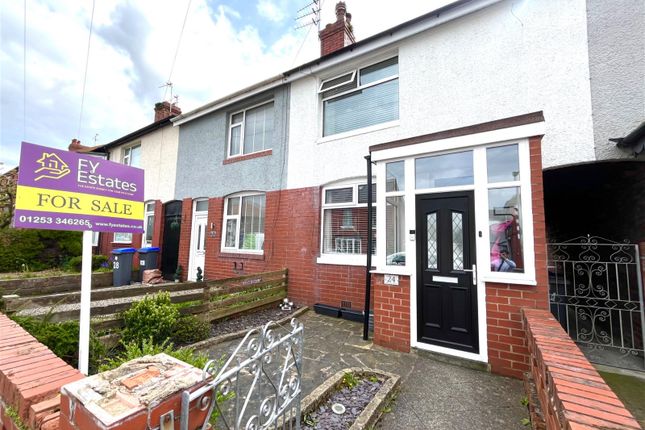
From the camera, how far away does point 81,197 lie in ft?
8.34

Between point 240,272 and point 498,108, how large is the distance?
7240 millimetres

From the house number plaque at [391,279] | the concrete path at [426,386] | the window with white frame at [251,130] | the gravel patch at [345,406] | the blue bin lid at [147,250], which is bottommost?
the concrete path at [426,386]

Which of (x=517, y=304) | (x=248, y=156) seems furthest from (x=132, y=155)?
(x=517, y=304)

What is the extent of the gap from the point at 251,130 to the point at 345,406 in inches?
310

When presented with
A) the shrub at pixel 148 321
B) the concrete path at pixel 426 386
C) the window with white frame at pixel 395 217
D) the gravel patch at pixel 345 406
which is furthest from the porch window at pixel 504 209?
the shrub at pixel 148 321

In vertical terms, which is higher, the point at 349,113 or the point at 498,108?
the point at 349,113

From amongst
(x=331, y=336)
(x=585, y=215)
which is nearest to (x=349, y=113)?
(x=331, y=336)

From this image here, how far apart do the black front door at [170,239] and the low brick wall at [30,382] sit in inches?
331

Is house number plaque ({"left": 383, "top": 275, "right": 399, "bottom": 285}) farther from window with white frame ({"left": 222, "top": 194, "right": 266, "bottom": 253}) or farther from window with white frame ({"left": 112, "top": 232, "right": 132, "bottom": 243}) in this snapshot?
window with white frame ({"left": 112, "top": 232, "right": 132, "bottom": 243})

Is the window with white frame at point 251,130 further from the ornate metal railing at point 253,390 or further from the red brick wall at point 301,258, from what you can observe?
the ornate metal railing at point 253,390

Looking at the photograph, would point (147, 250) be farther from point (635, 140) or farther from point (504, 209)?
point (635, 140)

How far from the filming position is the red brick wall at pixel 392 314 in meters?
4.14

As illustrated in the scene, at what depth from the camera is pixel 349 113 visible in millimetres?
6770

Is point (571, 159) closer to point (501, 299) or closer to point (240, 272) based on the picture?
point (501, 299)
